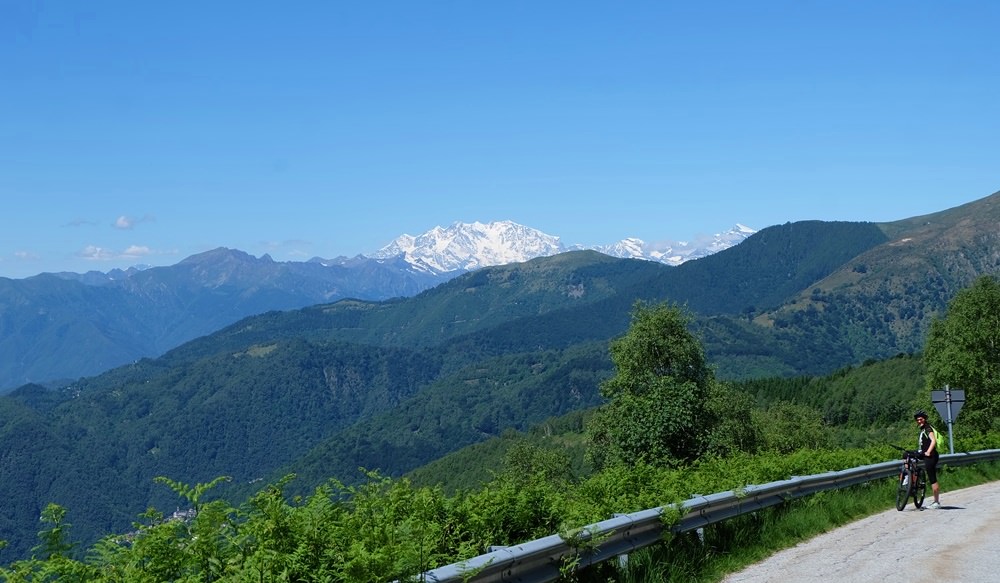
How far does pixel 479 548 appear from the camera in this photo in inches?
365

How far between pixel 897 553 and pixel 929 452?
375 inches

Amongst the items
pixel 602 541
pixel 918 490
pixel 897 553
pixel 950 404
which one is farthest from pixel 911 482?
pixel 602 541

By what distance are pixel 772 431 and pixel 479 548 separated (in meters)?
105

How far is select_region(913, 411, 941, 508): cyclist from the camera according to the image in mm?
21266

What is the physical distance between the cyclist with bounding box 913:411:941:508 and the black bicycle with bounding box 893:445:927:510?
231 millimetres

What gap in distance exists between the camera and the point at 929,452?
70.8 ft

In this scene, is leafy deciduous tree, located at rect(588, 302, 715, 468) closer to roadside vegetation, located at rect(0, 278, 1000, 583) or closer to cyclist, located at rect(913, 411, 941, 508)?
roadside vegetation, located at rect(0, 278, 1000, 583)

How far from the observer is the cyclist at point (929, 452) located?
837 inches

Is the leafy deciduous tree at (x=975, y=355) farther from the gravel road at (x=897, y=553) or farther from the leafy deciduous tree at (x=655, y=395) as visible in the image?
the gravel road at (x=897, y=553)

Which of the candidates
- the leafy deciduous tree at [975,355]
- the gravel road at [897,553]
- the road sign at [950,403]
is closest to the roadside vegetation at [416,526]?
the gravel road at [897,553]

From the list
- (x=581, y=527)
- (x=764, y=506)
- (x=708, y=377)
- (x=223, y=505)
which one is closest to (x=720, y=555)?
(x=764, y=506)

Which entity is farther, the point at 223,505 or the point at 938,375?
the point at 938,375

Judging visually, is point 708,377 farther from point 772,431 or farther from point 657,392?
point 772,431

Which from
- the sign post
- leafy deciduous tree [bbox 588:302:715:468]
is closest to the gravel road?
the sign post
